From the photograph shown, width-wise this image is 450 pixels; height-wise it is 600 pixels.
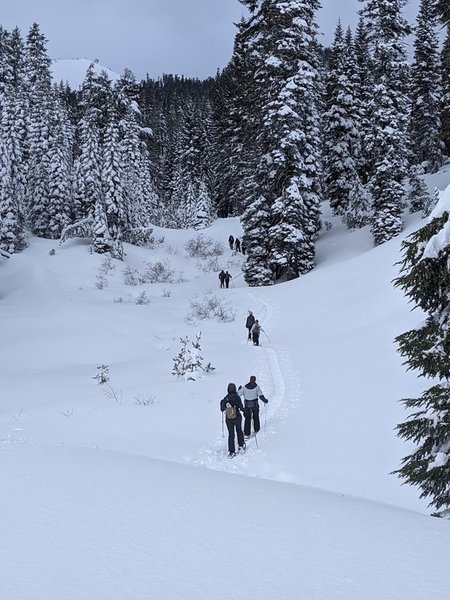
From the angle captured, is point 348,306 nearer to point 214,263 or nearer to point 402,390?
point 402,390

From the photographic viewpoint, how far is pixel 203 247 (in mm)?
45719

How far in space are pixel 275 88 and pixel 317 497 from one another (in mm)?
29599

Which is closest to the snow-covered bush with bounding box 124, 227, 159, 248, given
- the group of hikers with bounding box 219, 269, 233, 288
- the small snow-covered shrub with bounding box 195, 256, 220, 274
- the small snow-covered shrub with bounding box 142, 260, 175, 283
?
the small snow-covered shrub with bounding box 142, 260, 175, 283

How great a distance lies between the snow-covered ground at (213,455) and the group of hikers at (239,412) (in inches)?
15.9

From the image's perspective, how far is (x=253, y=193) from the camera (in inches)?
1335

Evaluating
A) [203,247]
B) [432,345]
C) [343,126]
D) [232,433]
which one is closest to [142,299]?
[203,247]

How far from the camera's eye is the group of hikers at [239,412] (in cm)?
1097

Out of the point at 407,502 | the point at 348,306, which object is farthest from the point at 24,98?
the point at 407,502

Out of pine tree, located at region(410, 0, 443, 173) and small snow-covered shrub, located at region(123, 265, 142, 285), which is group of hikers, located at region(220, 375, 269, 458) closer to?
small snow-covered shrub, located at region(123, 265, 142, 285)

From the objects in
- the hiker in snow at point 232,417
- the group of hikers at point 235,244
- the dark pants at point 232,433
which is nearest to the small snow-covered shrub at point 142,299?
the group of hikers at point 235,244

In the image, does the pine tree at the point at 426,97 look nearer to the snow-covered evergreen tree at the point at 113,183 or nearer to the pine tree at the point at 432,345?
the snow-covered evergreen tree at the point at 113,183

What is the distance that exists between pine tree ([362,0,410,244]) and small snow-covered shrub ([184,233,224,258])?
55.8 feet

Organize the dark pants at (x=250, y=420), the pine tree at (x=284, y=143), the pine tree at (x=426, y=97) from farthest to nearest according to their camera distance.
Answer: the pine tree at (x=426, y=97)
the pine tree at (x=284, y=143)
the dark pants at (x=250, y=420)

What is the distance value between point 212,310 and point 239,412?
56.8ft
